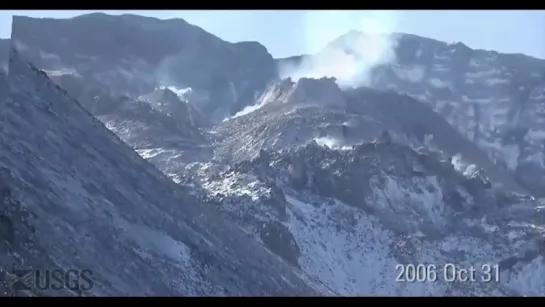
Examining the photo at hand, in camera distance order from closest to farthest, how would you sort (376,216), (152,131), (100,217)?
(100,217) < (376,216) < (152,131)

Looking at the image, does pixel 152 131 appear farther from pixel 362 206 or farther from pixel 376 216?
pixel 376 216

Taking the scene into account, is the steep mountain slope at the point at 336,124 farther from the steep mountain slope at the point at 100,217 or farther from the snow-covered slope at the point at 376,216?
the steep mountain slope at the point at 100,217

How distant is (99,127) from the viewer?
5747 cm

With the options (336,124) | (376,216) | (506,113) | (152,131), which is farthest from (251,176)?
(506,113)

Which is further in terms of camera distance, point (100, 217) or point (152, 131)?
point (152, 131)

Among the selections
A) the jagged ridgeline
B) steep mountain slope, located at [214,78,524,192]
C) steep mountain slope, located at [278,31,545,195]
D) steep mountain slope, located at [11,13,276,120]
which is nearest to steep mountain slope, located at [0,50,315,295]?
the jagged ridgeline

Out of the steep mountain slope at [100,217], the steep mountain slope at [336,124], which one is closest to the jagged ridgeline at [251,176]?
the steep mountain slope at [100,217]

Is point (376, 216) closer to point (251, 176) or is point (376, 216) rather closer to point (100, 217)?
point (251, 176)

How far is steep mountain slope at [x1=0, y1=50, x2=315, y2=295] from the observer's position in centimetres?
3781

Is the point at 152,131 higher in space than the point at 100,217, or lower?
lower

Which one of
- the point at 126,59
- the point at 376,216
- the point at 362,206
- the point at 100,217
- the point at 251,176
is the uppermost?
the point at 100,217

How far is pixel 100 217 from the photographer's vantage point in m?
44.2

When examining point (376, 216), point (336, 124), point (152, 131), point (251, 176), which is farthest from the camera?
point (336, 124)

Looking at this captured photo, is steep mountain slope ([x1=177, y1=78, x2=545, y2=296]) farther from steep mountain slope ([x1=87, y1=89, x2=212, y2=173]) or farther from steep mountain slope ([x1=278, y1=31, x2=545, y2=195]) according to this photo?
steep mountain slope ([x1=278, y1=31, x2=545, y2=195])
